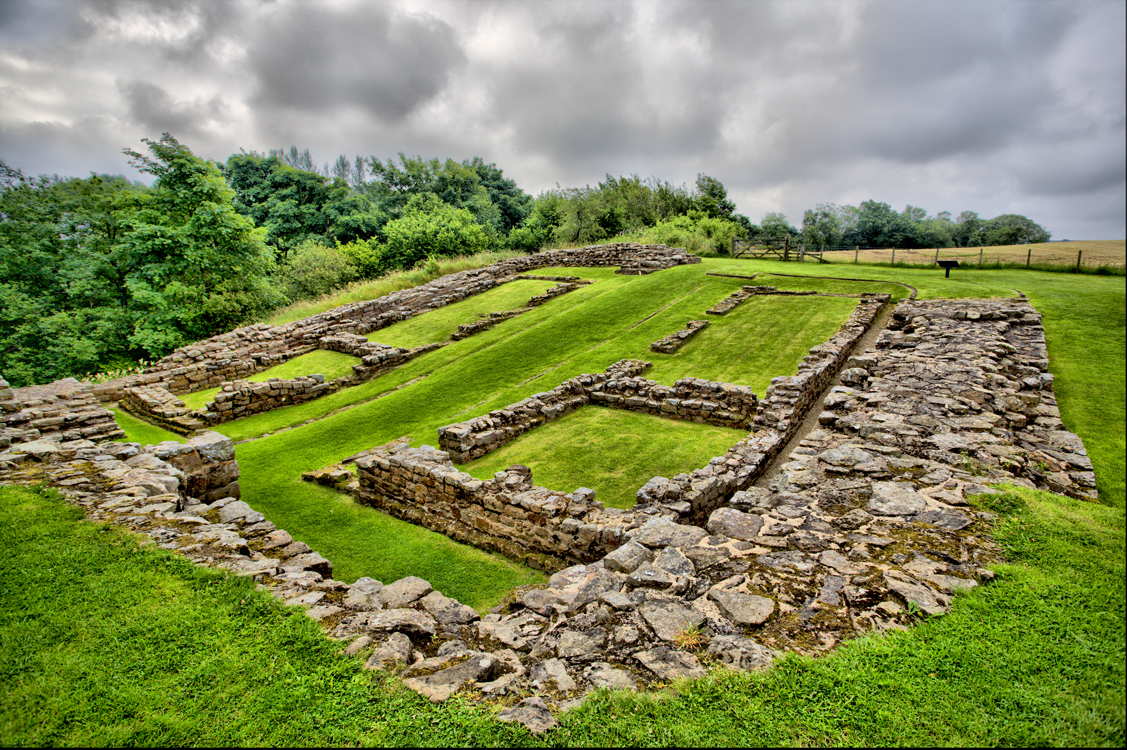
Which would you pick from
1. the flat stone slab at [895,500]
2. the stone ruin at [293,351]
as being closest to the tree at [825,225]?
the stone ruin at [293,351]

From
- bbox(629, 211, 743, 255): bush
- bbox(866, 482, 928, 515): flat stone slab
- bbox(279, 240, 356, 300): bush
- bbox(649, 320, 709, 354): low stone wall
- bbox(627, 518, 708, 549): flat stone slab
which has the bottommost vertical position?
bbox(627, 518, 708, 549): flat stone slab

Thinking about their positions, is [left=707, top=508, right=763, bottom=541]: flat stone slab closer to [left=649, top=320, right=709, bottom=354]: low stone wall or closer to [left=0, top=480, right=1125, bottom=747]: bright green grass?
[left=0, top=480, right=1125, bottom=747]: bright green grass

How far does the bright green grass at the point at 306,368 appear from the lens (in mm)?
18391

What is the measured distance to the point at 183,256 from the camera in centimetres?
2617

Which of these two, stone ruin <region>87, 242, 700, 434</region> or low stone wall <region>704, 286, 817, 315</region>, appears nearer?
stone ruin <region>87, 242, 700, 434</region>

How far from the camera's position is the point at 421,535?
884 cm

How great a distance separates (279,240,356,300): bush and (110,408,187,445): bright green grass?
22.2 m

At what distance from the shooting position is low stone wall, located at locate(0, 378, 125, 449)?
9.77 metres

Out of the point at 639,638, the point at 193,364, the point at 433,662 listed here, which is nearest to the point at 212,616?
the point at 433,662

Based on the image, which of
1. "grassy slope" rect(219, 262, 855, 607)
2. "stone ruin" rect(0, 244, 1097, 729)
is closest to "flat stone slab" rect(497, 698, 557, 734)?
"stone ruin" rect(0, 244, 1097, 729)

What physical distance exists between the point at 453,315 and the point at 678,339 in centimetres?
1275

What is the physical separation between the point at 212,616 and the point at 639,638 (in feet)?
12.6

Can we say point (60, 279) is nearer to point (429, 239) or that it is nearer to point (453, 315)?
point (429, 239)

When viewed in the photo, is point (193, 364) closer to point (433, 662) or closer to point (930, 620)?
point (433, 662)
